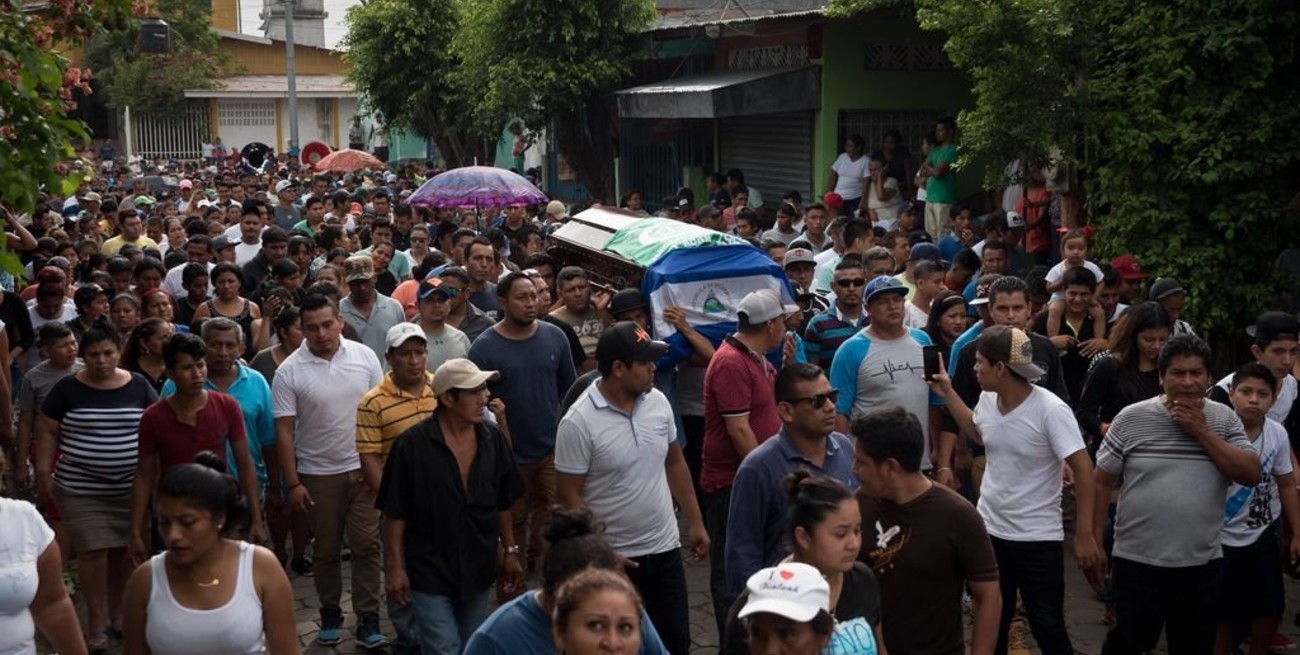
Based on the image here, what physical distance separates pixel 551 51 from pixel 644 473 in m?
16.6

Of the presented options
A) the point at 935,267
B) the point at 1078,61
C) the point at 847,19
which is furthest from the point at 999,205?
the point at 935,267

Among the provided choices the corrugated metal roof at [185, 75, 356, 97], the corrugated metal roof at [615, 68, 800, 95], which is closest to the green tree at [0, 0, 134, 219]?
the corrugated metal roof at [615, 68, 800, 95]

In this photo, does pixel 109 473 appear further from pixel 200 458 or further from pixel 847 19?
pixel 847 19

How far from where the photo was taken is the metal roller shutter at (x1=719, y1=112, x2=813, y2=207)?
19.6 m

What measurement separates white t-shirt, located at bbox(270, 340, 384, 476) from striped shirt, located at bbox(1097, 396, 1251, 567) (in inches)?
153

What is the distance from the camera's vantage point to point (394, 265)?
45.1ft

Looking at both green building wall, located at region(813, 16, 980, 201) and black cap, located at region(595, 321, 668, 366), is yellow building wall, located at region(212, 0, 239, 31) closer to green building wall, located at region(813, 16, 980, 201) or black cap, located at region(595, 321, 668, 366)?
green building wall, located at region(813, 16, 980, 201)

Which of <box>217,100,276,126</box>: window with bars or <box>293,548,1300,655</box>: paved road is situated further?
<box>217,100,276,126</box>: window with bars

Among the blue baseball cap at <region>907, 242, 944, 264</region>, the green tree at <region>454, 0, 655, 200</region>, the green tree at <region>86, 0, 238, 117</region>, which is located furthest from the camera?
the green tree at <region>86, 0, 238, 117</region>

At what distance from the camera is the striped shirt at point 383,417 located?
741 cm

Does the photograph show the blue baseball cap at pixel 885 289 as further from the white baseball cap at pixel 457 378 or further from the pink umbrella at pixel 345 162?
the pink umbrella at pixel 345 162

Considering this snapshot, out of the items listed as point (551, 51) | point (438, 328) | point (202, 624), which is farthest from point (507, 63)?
point (202, 624)

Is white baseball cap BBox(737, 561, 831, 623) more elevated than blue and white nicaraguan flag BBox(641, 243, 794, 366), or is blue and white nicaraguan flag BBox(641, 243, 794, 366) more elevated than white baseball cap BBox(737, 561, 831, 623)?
blue and white nicaraguan flag BBox(641, 243, 794, 366)

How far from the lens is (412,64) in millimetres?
29125
